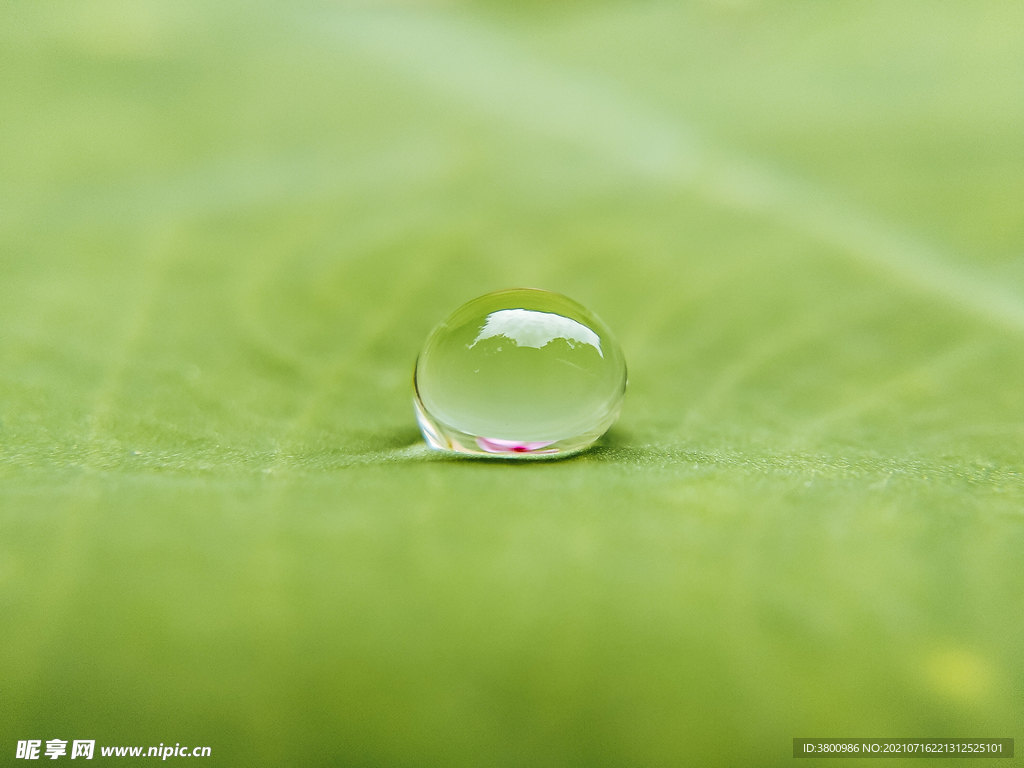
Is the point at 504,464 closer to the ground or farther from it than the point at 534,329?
closer to the ground

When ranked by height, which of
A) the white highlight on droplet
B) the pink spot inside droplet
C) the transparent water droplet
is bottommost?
the pink spot inside droplet

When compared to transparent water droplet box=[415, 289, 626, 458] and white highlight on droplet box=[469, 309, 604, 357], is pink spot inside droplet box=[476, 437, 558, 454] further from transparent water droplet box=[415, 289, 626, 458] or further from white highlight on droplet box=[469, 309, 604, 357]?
white highlight on droplet box=[469, 309, 604, 357]

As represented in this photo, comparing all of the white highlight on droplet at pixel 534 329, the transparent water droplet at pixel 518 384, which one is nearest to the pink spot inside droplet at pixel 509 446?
the transparent water droplet at pixel 518 384

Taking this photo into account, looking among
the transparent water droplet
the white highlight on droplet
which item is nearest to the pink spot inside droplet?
the transparent water droplet

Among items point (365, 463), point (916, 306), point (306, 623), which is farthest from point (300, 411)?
point (916, 306)

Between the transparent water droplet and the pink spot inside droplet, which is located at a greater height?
the transparent water droplet

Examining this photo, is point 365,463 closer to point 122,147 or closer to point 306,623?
point 306,623
